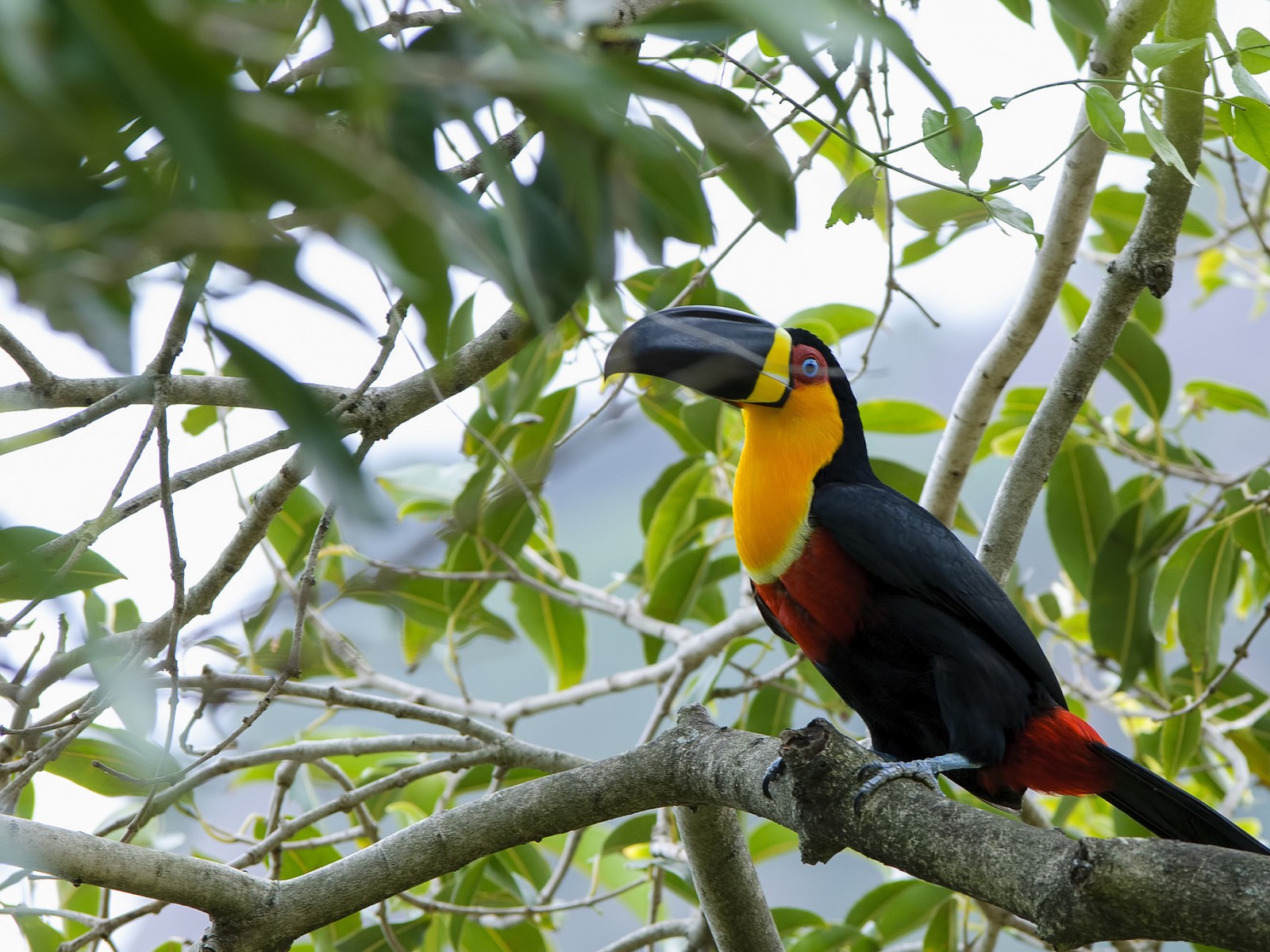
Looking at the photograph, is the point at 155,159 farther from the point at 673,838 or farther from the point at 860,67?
the point at 673,838

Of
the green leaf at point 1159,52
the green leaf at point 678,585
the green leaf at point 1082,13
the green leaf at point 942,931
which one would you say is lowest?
the green leaf at point 942,931

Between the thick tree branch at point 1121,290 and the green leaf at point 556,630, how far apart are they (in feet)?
3.86

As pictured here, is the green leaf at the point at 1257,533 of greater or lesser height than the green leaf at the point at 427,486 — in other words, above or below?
below

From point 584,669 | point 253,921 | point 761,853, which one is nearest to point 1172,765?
point 761,853

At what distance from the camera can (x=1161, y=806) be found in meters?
1.95

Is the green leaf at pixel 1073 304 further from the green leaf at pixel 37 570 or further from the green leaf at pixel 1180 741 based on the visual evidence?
the green leaf at pixel 37 570

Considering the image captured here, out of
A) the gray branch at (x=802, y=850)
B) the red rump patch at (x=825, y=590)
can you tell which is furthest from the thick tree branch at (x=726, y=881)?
the red rump patch at (x=825, y=590)

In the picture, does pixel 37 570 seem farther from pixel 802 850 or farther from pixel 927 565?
pixel 927 565

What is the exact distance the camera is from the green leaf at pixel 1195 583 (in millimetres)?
2377

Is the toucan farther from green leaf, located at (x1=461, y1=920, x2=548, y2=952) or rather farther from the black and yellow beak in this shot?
green leaf, located at (x1=461, y1=920, x2=548, y2=952)

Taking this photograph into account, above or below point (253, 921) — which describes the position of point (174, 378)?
above

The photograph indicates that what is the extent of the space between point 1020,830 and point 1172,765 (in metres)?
1.46

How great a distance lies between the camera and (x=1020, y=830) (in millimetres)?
1146

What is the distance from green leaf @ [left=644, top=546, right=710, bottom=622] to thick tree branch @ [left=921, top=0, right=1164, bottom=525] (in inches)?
25.7
